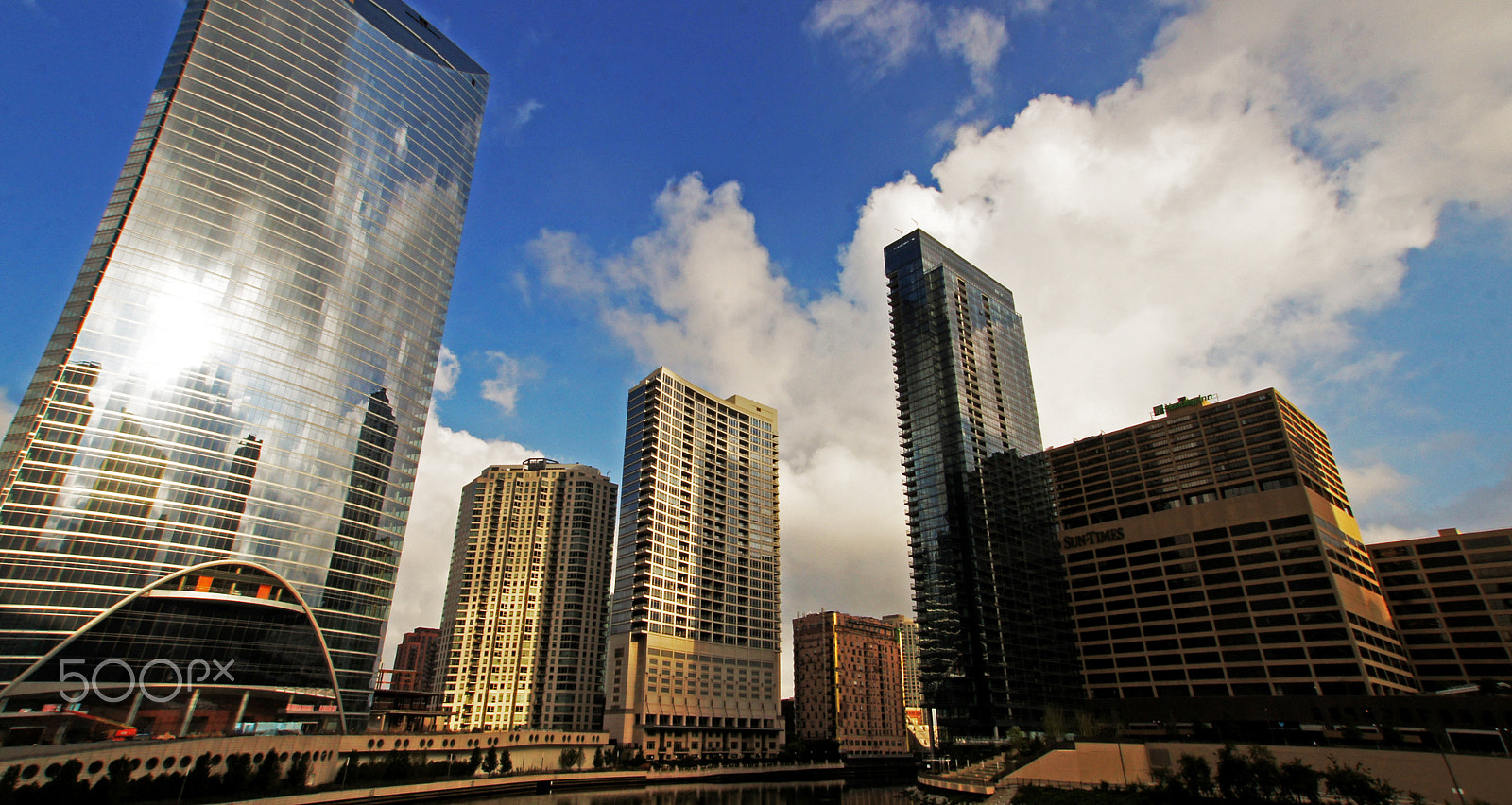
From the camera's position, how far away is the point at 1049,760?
287ft

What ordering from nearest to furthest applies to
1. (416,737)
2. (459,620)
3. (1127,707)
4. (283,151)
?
(416,737)
(283,151)
(1127,707)
(459,620)

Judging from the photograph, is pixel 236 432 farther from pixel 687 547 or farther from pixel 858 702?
pixel 858 702

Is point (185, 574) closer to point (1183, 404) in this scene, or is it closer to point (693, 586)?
point (693, 586)

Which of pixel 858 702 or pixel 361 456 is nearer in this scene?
pixel 361 456

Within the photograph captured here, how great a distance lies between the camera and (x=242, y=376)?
99.5m

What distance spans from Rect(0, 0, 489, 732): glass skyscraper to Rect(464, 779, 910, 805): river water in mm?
33568

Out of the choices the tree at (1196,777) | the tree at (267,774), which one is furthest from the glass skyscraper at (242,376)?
the tree at (1196,777)

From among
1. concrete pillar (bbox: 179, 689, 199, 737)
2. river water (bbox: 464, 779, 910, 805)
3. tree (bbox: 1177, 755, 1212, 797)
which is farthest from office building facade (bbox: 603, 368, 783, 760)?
tree (bbox: 1177, 755, 1212, 797)

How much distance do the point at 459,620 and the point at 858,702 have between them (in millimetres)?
107882

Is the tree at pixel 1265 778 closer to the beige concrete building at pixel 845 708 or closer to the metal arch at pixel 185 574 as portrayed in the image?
the metal arch at pixel 185 574

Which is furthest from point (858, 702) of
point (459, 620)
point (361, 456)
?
point (361, 456)

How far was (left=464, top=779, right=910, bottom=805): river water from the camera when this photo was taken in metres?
89.2

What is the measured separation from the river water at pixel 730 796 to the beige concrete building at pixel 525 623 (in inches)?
2852

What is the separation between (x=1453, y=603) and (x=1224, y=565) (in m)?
43.5
